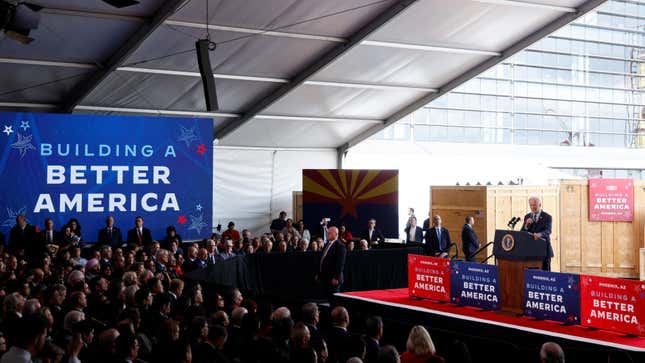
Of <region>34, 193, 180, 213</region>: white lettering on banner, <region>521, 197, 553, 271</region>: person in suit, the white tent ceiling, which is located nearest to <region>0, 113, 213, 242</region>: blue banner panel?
<region>34, 193, 180, 213</region>: white lettering on banner

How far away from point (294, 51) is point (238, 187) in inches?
247

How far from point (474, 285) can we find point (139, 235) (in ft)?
27.3

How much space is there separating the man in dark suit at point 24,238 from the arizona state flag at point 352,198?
7713mm

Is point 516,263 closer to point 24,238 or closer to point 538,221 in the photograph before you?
point 538,221

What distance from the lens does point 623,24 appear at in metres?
37.8

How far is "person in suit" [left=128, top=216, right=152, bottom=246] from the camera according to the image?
1669 centimetres

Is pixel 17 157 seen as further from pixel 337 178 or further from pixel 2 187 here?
pixel 337 178

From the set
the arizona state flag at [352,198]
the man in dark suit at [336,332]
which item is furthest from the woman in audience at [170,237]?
the man in dark suit at [336,332]

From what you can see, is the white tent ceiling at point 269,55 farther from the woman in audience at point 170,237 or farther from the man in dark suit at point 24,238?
the woman in audience at point 170,237

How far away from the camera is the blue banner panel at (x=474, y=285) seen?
1023 centimetres

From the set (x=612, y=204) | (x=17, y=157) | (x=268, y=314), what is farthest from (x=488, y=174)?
(x=268, y=314)

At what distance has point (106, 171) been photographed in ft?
56.3

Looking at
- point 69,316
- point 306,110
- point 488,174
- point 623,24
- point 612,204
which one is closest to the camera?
point 69,316

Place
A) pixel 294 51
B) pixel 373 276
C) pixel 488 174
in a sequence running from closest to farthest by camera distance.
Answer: pixel 373 276, pixel 294 51, pixel 488 174
